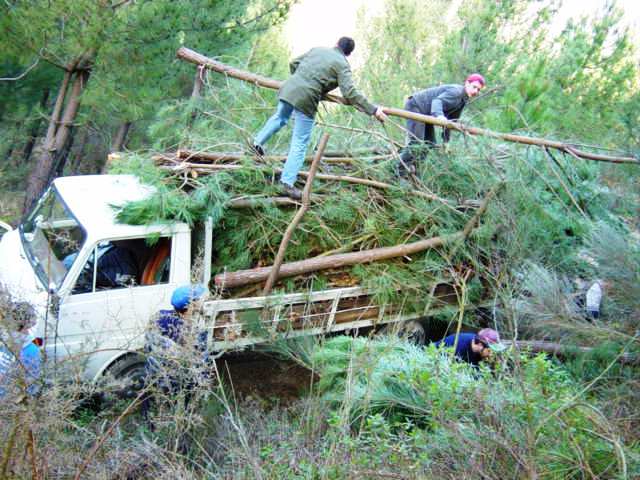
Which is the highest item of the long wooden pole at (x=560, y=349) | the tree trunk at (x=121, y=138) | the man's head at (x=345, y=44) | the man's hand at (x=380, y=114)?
the man's head at (x=345, y=44)

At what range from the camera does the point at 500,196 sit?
6.54m

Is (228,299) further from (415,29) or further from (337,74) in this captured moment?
(415,29)

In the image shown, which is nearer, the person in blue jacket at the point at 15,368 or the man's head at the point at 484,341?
Result: the person in blue jacket at the point at 15,368

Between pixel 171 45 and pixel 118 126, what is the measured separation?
5373 mm

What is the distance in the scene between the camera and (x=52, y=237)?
5.69m

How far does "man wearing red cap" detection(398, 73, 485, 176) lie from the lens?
22.5 ft

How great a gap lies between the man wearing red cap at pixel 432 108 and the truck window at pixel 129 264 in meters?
2.62

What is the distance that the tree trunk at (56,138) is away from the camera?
9805 millimetres

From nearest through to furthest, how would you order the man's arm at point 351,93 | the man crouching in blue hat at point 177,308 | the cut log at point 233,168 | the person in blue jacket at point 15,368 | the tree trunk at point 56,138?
1. the person in blue jacket at point 15,368
2. the man crouching in blue hat at point 177,308
3. the cut log at point 233,168
4. the man's arm at point 351,93
5. the tree trunk at point 56,138

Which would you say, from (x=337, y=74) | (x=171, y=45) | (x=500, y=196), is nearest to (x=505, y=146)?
(x=500, y=196)

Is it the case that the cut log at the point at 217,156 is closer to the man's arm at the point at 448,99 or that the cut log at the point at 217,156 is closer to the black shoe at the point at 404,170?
the black shoe at the point at 404,170

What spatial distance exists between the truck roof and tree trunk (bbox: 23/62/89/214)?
4.28 metres

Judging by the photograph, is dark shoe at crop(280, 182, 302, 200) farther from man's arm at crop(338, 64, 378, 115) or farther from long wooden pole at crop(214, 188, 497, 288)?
man's arm at crop(338, 64, 378, 115)

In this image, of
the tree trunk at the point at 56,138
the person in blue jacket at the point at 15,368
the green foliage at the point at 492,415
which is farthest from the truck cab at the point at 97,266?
the tree trunk at the point at 56,138
